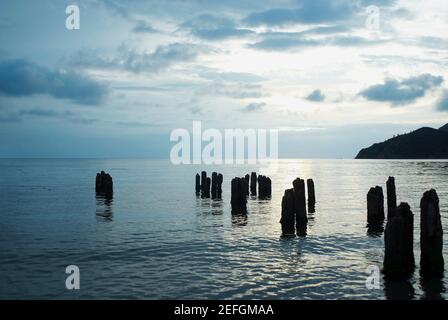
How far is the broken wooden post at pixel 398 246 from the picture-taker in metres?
13.2

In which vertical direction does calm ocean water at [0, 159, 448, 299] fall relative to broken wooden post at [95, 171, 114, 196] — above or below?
below

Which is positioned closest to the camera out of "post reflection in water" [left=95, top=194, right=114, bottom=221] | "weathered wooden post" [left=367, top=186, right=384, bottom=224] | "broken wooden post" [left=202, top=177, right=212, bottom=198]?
"weathered wooden post" [left=367, top=186, right=384, bottom=224]

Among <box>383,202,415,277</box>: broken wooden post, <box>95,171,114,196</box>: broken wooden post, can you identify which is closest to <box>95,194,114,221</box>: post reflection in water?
<box>95,171,114,196</box>: broken wooden post

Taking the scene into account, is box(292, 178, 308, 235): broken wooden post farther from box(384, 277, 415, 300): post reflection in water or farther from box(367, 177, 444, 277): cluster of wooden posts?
box(384, 277, 415, 300): post reflection in water

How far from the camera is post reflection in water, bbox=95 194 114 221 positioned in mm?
29153

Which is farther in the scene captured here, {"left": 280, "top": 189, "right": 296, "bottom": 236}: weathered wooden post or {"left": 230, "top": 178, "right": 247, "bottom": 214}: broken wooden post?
{"left": 230, "top": 178, "right": 247, "bottom": 214}: broken wooden post

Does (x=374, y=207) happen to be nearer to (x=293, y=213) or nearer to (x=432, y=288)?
(x=293, y=213)

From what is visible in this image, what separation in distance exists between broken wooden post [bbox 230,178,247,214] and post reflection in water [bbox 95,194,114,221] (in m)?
8.74

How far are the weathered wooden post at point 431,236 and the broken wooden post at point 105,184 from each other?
34.3m

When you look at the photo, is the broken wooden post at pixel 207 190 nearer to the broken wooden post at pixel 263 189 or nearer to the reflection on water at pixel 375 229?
the broken wooden post at pixel 263 189

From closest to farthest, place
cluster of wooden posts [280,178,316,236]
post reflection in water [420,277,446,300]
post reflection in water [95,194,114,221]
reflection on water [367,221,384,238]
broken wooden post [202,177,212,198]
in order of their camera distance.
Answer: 1. post reflection in water [420,277,446,300]
2. cluster of wooden posts [280,178,316,236]
3. reflection on water [367,221,384,238]
4. post reflection in water [95,194,114,221]
5. broken wooden post [202,177,212,198]
